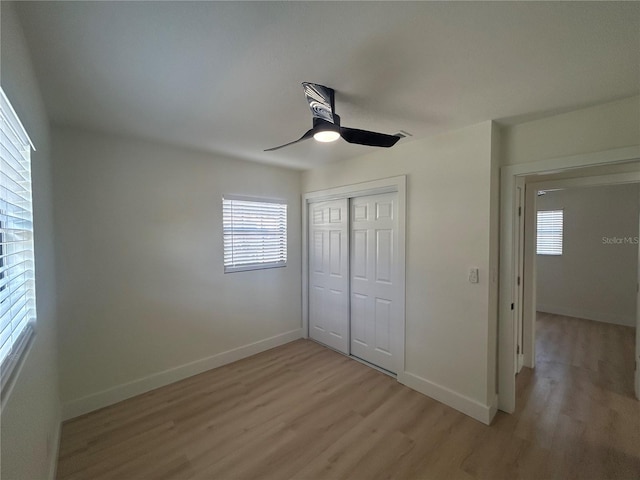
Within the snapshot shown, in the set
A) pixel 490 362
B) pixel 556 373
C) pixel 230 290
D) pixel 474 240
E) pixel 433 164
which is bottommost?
pixel 556 373

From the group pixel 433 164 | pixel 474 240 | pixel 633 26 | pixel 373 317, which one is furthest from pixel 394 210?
pixel 633 26

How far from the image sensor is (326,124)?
1.55 meters

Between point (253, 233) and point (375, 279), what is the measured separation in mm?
1628

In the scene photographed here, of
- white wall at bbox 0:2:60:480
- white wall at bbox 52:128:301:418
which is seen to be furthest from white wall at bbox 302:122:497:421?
white wall at bbox 0:2:60:480

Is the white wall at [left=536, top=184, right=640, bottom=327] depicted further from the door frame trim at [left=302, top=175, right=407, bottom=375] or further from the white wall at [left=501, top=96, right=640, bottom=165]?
the door frame trim at [left=302, top=175, right=407, bottom=375]

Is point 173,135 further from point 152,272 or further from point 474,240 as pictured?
point 474,240

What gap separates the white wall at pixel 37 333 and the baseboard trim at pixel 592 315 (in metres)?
6.92

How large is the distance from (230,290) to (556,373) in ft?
12.4

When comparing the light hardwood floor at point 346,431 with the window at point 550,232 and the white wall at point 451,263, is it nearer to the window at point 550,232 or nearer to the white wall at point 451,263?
the white wall at point 451,263

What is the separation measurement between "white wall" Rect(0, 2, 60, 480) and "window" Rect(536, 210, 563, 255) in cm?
693

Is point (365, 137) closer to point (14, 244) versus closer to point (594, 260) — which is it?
point (14, 244)

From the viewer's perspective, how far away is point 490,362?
228 centimetres

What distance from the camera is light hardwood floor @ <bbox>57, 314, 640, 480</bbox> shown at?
5.95 feet

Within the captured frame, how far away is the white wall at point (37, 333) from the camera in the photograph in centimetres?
104
